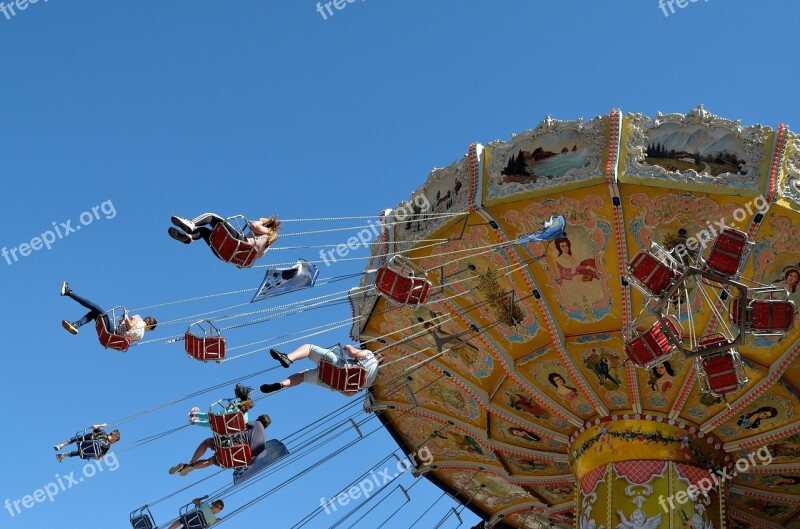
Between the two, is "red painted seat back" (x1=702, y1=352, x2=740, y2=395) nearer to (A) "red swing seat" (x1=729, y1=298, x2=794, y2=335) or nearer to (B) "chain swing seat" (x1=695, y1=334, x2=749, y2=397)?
(B) "chain swing seat" (x1=695, y1=334, x2=749, y2=397)

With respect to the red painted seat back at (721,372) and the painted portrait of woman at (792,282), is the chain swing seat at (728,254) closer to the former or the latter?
the red painted seat back at (721,372)

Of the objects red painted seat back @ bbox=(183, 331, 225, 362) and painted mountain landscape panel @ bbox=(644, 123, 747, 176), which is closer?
painted mountain landscape panel @ bbox=(644, 123, 747, 176)

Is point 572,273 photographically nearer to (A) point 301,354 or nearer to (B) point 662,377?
(B) point 662,377

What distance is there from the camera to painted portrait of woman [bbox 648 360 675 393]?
14.9 meters

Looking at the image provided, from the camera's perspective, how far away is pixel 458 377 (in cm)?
1630

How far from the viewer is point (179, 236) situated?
1246 cm

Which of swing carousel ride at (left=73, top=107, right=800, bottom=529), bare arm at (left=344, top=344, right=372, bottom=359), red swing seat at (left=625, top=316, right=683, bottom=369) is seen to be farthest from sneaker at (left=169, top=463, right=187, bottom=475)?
red swing seat at (left=625, top=316, right=683, bottom=369)

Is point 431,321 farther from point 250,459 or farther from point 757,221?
point 757,221

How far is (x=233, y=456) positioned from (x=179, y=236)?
12.6ft

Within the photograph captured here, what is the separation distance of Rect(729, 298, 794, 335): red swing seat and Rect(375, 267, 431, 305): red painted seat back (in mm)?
4226

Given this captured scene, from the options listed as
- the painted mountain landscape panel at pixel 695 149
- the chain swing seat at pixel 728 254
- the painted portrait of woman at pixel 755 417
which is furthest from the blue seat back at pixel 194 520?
the chain swing seat at pixel 728 254

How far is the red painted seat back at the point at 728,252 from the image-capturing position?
11.4m

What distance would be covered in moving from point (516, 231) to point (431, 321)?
2.21 m

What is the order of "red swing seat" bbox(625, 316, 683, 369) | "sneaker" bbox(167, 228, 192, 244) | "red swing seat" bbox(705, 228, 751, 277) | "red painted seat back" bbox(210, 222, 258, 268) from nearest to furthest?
"red swing seat" bbox(705, 228, 751, 277)
"sneaker" bbox(167, 228, 192, 244)
"red swing seat" bbox(625, 316, 683, 369)
"red painted seat back" bbox(210, 222, 258, 268)
